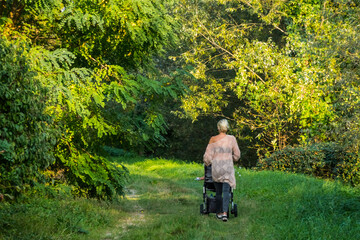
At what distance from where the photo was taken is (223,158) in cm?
904

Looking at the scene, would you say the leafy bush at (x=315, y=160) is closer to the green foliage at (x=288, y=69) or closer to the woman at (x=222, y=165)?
the green foliage at (x=288, y=69)

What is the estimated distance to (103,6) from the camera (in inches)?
384

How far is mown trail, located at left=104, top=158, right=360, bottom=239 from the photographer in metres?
7.43

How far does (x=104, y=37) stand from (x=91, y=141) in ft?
8.00

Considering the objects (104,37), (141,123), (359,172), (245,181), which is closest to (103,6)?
(104,37)

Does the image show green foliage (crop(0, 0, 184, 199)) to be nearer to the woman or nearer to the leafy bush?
the woman

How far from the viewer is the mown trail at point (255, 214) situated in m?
7.43

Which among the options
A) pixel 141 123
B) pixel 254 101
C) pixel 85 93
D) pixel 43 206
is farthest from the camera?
pixel 254 101

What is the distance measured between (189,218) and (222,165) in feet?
4.14

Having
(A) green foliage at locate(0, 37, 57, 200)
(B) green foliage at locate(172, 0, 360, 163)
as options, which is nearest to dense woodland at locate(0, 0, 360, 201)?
(A) green foliage at locate(0, 37, 57, 200)

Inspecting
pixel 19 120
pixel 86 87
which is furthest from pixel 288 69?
pixel 19 120

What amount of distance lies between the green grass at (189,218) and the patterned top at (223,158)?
0.85 m

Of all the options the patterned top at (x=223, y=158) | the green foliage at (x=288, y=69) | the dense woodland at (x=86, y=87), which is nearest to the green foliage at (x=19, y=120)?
the dense woodland at (x=86, y=87)

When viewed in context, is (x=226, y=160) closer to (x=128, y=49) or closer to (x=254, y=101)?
(x=128, y=49)
